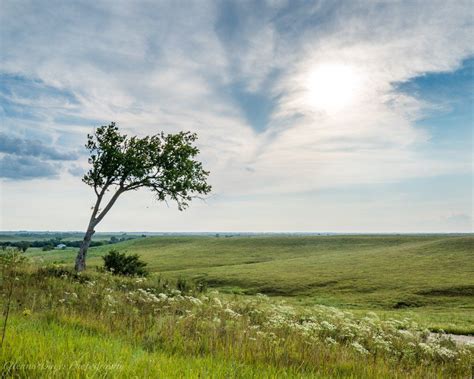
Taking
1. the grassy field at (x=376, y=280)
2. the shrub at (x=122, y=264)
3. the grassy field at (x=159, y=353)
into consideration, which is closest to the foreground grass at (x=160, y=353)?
the grassy field at (x=159, y=353)

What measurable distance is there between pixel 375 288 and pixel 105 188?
3656 centimetres

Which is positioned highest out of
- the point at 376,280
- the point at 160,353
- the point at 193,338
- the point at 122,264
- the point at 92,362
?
the point at 92,362

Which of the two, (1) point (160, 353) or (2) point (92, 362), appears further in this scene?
(1) point (160, 353)

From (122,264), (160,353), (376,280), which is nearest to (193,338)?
(160,353)

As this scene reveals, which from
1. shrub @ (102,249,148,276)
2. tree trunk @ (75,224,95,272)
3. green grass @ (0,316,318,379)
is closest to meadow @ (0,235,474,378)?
green grass @ (0,316,318,379)

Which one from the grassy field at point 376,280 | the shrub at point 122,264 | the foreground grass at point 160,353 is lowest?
the grassy field at point 376,280

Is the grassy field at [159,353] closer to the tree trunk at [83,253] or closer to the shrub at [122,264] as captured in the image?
the tree trunk at [83,253]

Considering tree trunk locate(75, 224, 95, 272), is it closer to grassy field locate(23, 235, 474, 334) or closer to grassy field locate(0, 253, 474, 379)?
grassy field locate(23, 235, 474, 334)

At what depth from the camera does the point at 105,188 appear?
104 feet

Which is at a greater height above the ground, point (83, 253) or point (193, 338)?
point (83, 253)

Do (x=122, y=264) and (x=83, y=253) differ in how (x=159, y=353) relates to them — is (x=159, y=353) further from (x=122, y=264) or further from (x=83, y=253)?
Result: (x=122, y=264)

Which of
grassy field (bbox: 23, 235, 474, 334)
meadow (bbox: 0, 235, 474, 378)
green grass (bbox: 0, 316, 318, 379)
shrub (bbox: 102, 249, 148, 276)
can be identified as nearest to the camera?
green grass (bbox: 0, 316, 318, 379)

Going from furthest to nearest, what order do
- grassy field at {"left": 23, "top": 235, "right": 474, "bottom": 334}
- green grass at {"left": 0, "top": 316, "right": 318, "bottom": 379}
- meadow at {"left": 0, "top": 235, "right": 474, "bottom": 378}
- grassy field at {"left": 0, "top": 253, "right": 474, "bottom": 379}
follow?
grassy field at {"left": 23, "top": 235, "right": 474, "bottom": 334}, meadow at {"left": 0, "top": 235, "right": 474, "bottom": 378}, grassy field at {"left": 0, "top": 253, "right": 474, "bottom": 379}, green grass at {"left": 0, "top": 316, "right": 318, "bottom": 379}

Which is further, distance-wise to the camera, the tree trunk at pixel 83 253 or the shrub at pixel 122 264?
the shrub at pixel 122 264
